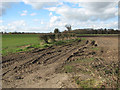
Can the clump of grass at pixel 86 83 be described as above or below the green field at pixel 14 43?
below

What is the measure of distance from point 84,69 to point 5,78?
4.07 m

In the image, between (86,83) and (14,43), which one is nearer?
(86,83)

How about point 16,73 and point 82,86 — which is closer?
point 82,86

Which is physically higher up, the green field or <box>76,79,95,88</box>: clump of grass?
the green field

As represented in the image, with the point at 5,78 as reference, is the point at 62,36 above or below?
above

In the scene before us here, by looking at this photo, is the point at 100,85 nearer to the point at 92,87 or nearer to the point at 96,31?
the point at 92,87

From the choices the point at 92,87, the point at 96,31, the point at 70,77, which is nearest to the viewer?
the point at 92,87

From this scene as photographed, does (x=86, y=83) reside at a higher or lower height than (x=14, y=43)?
lower

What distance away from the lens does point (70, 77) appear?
588cm

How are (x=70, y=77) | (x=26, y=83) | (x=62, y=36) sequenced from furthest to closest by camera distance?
(x=62, y=36), (x=70, y=77), (x=26, y=83)

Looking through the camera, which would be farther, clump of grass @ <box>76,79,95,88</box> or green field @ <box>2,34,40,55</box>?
green field @ <box>2,34,40,55</box>

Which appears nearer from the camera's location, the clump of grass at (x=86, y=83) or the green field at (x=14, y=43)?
the clump of grass at (x=86, y=83)

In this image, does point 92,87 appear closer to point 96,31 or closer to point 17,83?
point 17,83

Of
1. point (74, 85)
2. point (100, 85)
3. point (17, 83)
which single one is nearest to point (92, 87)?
point (100, 85)
